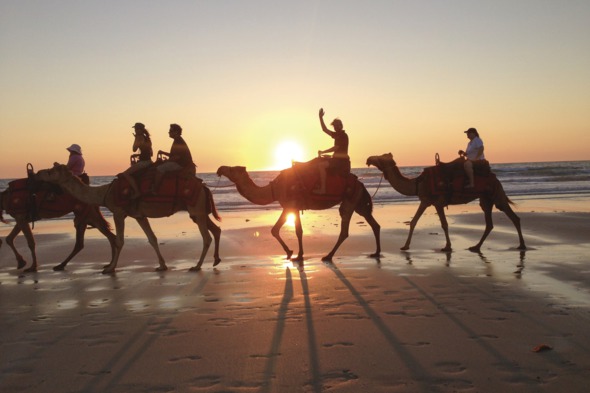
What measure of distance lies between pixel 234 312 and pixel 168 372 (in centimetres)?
218

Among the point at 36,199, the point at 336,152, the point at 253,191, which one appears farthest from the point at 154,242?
the point at 336,152

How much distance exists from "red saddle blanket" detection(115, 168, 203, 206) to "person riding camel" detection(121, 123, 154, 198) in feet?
0.30

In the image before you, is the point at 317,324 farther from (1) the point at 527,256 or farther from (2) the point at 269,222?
(2) the point at 269,222

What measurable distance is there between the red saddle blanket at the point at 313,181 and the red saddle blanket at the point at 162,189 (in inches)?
80.0

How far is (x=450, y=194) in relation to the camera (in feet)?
43.6

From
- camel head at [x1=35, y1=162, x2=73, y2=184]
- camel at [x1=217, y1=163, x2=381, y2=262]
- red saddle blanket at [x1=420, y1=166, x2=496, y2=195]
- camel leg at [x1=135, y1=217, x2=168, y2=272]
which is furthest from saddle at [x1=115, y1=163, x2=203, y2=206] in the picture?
red saddle blanket at [x1=420, y1=166, x2=496, y2=195]

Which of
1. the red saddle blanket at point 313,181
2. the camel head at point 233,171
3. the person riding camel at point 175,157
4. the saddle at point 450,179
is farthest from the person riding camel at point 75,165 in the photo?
the saddle at point 450,179

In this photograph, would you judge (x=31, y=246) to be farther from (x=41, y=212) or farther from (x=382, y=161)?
(x=382, y=161)

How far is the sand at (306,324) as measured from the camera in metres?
4.84

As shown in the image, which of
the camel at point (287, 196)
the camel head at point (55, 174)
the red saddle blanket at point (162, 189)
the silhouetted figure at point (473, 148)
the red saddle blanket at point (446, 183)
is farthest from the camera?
the silhouetted figure at point (473, 148)

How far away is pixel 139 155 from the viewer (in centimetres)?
1151

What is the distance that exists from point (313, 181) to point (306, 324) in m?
5.99

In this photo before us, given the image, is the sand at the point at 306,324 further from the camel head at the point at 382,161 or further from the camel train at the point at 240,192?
the camel head at the point at 382,161

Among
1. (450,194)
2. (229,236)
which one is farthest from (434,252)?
(229,236)
